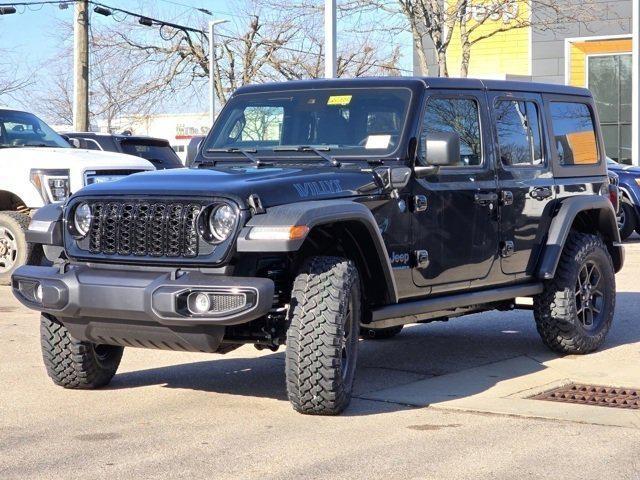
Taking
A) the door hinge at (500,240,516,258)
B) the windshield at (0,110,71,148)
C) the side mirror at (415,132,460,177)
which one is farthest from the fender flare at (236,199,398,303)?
the windshield at (0,110,71,148)

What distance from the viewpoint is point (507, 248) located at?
8383mm

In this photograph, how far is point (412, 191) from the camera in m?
7.49

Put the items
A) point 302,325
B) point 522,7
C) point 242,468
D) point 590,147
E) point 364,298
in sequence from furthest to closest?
point 522,7 < point 590,147 < point 364,298 < point 302,325 < point 242,468

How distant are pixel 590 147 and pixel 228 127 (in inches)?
121

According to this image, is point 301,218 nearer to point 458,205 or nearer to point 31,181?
point 458,205

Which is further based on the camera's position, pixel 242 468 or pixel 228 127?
pixel 228 127

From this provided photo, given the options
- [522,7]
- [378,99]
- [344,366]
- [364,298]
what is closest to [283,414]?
[344,366]

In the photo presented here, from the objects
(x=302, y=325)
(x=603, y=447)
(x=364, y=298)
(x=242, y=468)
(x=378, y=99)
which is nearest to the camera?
(x=242, y=468)

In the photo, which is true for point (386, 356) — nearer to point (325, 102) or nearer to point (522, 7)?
point (325, 102)

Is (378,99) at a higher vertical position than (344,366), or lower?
higher

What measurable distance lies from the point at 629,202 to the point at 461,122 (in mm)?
12113

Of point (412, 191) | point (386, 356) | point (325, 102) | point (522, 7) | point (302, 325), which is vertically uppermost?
point (522, 7)

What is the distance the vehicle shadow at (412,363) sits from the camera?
760 centimetres

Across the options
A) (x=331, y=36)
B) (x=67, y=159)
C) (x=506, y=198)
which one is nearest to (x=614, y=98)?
(x=331, y=36)
